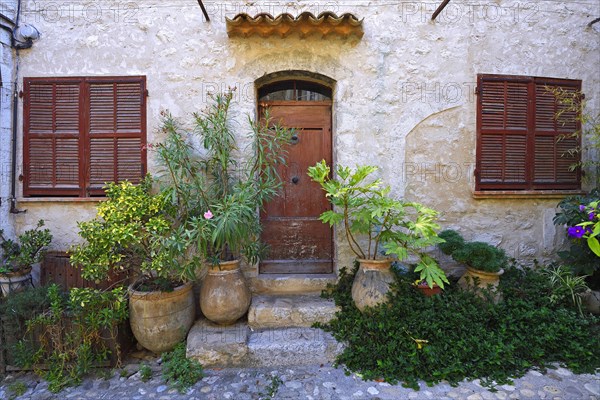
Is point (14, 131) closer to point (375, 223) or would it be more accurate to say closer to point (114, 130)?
point (114, 130)

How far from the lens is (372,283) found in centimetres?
332

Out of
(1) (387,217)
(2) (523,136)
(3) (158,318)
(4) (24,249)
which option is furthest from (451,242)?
(4) (24,249)

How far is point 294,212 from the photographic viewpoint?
4207 mm

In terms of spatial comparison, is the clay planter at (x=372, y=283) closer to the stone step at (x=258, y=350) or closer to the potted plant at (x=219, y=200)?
the stone step at (x=258, y=350)

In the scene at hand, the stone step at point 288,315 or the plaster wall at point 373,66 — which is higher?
the plaster wall at point 373,66

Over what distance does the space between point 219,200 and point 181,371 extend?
1.60 meters

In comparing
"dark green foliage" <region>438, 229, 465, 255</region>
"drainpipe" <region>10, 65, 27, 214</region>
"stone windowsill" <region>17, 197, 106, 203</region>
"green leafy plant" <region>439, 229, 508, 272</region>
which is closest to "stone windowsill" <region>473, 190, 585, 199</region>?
"dark green foliage" <region>438, 229, 465, 255</region>

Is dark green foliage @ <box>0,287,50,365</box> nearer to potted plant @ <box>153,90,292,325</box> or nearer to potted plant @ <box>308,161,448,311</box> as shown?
potted plant @ <box>153,90,292,325</box>

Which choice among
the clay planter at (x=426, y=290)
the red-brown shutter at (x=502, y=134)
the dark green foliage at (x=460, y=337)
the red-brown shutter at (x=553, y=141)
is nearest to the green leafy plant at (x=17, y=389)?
the dark green foliage at (x=460, y=337)

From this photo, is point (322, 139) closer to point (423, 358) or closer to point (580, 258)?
point (423, 358)

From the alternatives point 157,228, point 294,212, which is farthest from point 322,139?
point 157,228

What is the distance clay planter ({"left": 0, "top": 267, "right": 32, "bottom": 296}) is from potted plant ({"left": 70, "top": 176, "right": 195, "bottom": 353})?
0.82 metres

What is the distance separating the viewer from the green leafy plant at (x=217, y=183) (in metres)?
3.07

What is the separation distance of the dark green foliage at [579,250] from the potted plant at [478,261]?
0.85 meters
